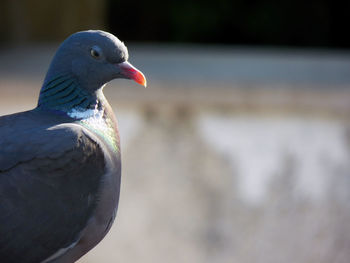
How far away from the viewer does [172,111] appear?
3.86 metres

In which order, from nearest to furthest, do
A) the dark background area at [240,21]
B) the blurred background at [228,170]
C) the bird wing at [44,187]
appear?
1. the bird wing at [44,187]
2. the blurred background at [228,170]
3. the dark background area at [240,21]

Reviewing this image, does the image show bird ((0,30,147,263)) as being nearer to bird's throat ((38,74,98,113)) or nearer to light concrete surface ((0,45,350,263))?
bird's throat ((38,74,98,113))

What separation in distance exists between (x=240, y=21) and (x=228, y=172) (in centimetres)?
349

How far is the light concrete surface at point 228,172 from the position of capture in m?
3.76

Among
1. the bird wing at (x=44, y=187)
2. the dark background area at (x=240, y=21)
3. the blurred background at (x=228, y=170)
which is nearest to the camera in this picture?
the bird wing at (x=44, y=187)

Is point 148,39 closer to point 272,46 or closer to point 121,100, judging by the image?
point 272,46

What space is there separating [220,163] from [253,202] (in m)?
0.34

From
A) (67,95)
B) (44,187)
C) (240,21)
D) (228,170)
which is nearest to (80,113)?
(67,95)

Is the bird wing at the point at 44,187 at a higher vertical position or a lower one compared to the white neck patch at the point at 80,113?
lower

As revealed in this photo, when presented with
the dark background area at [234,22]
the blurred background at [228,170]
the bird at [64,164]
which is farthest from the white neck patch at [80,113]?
the dark background area at [234,22]

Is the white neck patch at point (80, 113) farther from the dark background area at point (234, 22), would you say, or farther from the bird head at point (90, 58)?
the dark background area at point (234, 22)

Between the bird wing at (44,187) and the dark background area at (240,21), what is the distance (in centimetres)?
577

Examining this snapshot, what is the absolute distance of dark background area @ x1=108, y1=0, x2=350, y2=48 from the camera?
22.4 feet

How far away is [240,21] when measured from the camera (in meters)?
6.94
